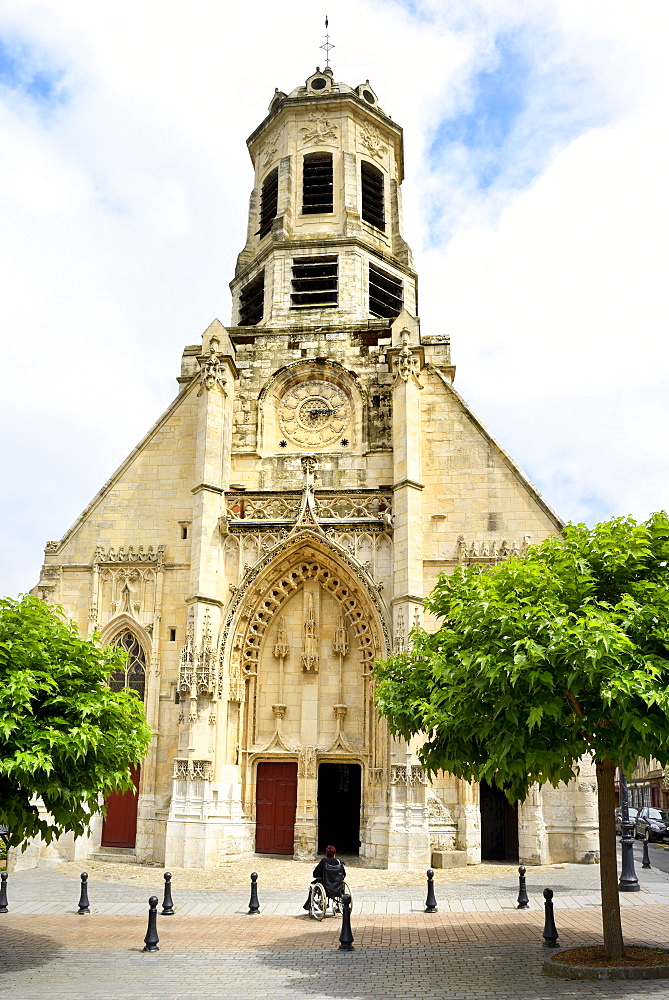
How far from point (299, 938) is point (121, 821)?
11.3 metres

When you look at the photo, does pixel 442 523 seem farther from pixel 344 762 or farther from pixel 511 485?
pixel 344 762

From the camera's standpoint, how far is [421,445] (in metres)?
23.7

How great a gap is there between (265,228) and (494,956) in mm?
24429

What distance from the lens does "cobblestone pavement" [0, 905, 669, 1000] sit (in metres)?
9.47

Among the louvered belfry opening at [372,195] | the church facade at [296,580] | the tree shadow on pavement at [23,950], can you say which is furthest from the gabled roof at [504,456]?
the tree shadow on pavement at [23,950]

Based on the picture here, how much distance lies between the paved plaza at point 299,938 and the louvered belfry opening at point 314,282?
16366mm

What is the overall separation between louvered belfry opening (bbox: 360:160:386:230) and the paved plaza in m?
A: 20.2

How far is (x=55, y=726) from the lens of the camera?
11102 millimetres

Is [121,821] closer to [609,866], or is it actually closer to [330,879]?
[330,879]

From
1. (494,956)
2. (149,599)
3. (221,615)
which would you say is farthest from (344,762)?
(494,956)

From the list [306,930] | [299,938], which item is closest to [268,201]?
[306,930]

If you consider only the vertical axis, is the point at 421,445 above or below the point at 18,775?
above

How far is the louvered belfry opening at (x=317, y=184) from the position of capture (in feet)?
95.0

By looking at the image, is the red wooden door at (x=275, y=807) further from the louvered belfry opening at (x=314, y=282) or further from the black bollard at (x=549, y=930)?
the louvered belfry opening at (x=314, y=282)
